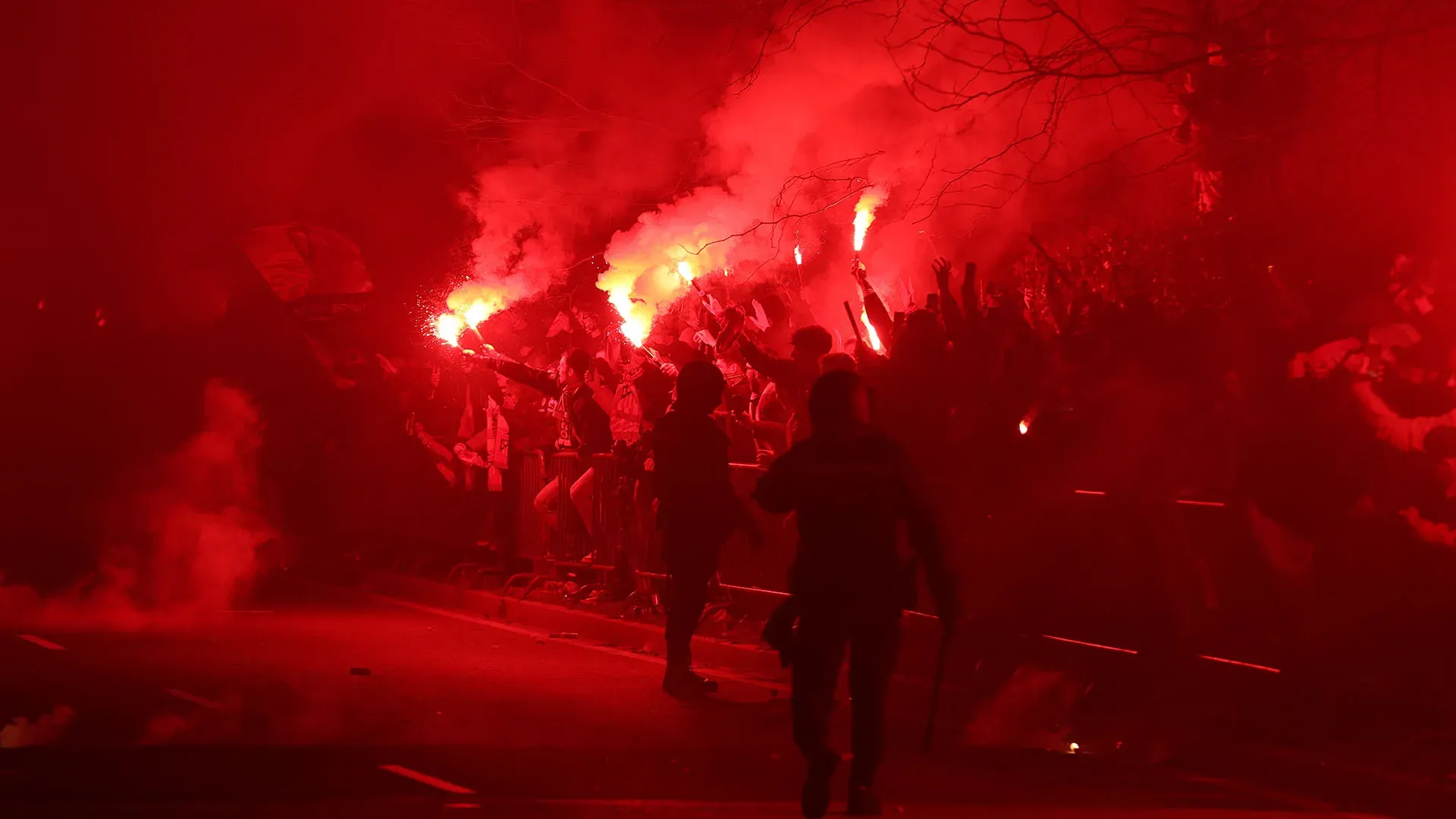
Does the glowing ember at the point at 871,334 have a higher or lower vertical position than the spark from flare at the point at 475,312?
lower

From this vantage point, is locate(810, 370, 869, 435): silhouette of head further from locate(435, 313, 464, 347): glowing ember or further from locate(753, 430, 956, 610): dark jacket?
locate(435, 313, 464, 347): glowing ember

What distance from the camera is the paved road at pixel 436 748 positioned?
21.0 ft

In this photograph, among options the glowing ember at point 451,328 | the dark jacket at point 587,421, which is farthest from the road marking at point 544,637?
the glowing ember at point 451,328

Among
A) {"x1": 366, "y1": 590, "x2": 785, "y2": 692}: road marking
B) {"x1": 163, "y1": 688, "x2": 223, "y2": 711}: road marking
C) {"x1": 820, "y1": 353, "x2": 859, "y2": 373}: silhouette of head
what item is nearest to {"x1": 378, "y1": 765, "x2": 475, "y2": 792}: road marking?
{"x1": 163, "y1": 688, "x2": 223, "y2": 711}: road marking

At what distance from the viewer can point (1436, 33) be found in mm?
9742

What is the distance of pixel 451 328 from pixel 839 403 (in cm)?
855

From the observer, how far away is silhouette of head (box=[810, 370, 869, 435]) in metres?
6.20

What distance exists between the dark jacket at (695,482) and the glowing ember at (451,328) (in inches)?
206

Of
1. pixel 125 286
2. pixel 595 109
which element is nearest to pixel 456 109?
pixel 595 109

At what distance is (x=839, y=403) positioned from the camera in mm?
6207

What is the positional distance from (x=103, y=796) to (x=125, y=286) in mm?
21113

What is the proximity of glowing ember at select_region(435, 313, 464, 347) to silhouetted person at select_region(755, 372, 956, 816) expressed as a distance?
27.9 ft

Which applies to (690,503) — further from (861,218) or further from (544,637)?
(861,218)

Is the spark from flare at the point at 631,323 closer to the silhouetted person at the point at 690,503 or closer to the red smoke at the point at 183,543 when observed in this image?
the silhouetted person at the point at 690,503
